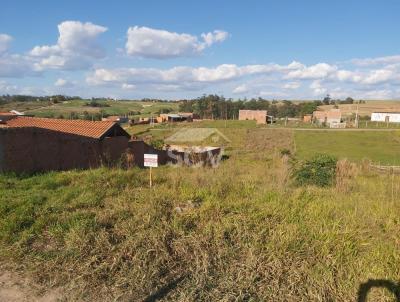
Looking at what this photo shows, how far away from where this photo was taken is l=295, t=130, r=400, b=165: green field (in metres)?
34.9

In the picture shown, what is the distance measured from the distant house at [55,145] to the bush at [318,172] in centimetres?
693

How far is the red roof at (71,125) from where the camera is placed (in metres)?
18.6

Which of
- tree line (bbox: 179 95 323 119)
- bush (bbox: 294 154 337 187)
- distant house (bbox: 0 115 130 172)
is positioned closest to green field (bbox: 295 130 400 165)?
distant house (bbox: 0 115 130 172)

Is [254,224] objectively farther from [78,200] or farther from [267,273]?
[78,200]

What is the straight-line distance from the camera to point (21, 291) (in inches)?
135

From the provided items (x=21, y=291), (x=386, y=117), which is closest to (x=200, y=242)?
(x=21, y=291)

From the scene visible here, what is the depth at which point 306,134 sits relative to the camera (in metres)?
50.2

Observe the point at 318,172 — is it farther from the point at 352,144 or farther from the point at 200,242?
the point at 352,144

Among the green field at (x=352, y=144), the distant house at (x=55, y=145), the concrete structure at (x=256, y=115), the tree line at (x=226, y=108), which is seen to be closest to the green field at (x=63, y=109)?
the tree line at (x=226, y=108)

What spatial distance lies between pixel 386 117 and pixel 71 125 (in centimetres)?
7486

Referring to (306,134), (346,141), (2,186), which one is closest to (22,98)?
(306,134)

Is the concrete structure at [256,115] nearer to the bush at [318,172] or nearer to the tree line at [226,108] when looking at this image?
the tree line at [226,108]

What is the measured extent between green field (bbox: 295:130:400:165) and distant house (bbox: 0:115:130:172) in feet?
64.3

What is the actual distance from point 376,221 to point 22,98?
4508 inches
